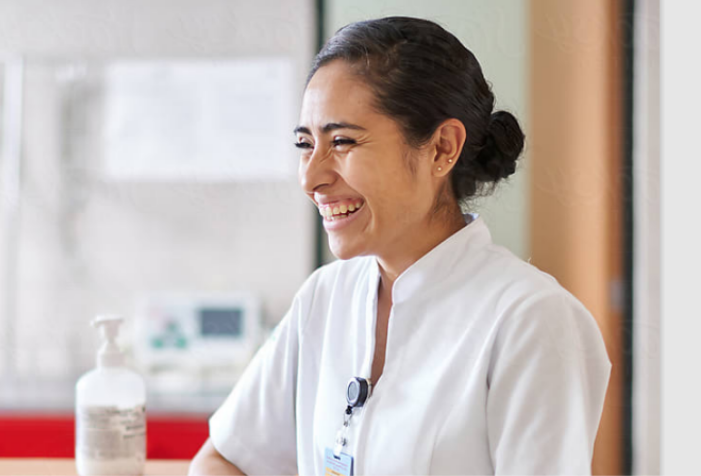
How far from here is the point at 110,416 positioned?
1.00 m

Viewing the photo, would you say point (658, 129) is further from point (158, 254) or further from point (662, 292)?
point (158, 254)

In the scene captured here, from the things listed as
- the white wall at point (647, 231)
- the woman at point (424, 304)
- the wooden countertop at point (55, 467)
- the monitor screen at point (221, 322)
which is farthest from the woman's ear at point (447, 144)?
the monitor screen at point (221, 322)

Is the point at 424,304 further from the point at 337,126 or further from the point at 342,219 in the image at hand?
the point at 337,126

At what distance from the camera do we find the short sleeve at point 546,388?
0.71 m

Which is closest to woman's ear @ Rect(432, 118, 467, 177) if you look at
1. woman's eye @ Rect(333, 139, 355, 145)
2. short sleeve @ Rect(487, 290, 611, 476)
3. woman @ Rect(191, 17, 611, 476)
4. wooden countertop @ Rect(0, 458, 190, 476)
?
woman @ Rect(191, 17, 611, 476)

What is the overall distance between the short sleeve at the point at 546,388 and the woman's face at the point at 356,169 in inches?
7.7

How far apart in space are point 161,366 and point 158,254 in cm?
43

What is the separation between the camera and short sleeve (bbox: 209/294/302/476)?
980 millimetres

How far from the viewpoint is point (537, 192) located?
1101mm

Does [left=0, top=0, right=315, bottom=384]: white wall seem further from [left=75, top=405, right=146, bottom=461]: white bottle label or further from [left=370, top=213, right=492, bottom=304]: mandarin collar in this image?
[left=370, top=213, right=492, bottom=304]: mandarin collar

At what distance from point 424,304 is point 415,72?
0.30 m

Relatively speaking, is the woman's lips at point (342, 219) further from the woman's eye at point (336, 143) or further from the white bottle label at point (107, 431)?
the white bottle label at point (107, 431)

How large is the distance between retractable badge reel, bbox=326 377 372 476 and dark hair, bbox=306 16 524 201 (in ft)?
1.03

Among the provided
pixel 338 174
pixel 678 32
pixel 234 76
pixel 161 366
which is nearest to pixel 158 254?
pixel 161 366
